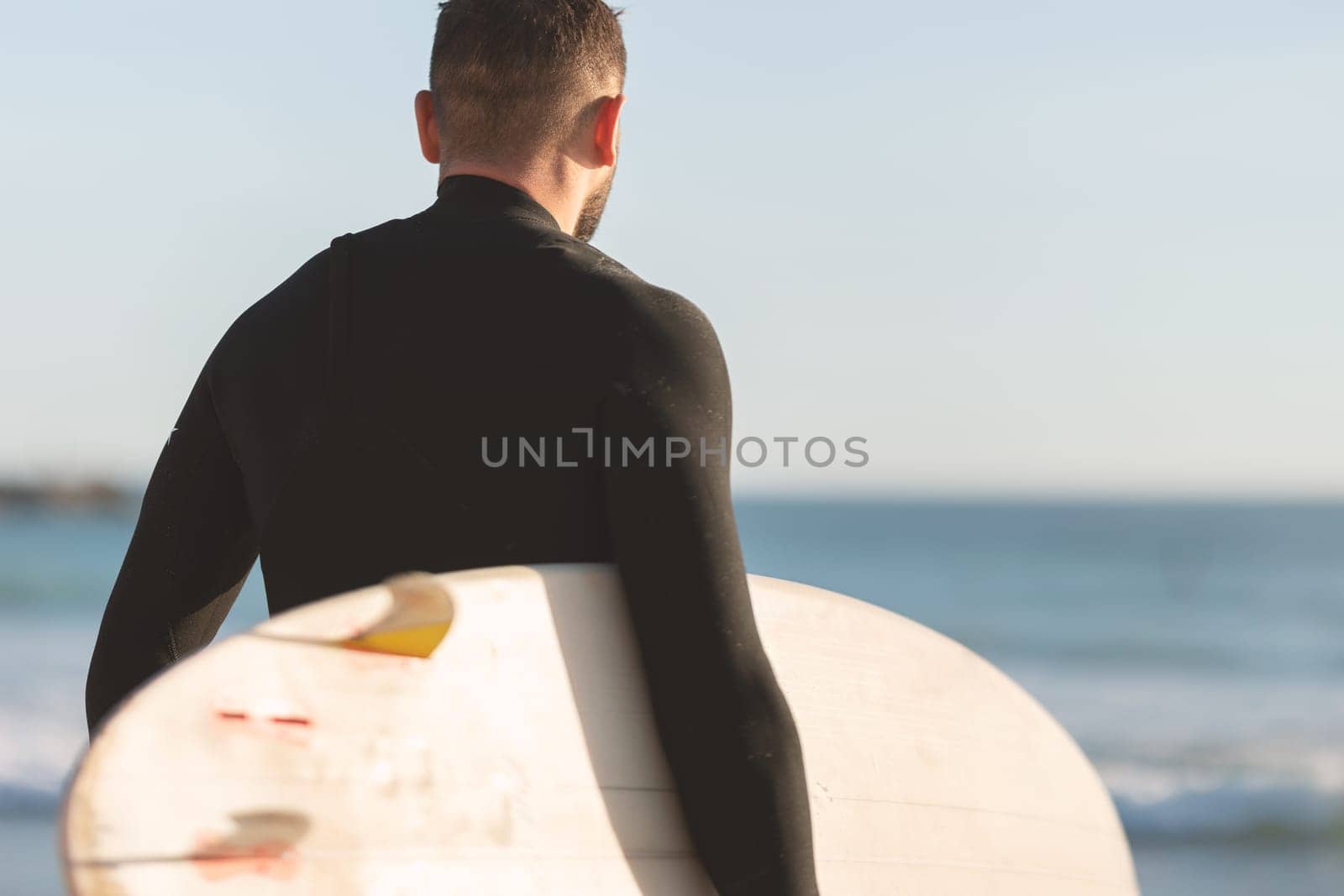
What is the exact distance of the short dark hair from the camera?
4.71ft

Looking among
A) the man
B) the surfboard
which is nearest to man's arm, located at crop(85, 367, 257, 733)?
the man

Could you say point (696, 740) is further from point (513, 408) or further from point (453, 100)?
point (453, 100)

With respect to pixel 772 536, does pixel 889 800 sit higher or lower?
lower

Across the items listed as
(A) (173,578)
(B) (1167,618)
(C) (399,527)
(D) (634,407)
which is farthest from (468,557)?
(B) (1167,618)

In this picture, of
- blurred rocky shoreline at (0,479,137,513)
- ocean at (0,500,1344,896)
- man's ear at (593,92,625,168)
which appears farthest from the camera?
blurred rocky shoreline at (0,479,137,513)

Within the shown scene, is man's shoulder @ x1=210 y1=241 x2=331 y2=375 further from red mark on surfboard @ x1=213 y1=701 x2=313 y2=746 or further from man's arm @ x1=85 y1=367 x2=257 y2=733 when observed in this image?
red mark on surfboard @ x1=213 y1=701 x2=313 y2=746

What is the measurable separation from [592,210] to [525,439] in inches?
15.8

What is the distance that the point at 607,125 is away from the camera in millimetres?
1479

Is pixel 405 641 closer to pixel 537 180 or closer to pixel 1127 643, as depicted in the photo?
pixel 537 180

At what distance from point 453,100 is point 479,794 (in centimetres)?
72

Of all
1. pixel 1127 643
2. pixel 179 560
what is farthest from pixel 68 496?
pixel 179 560

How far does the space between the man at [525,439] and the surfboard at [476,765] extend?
0.21ft

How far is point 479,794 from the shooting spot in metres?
1.34

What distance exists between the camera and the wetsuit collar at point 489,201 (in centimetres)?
138
